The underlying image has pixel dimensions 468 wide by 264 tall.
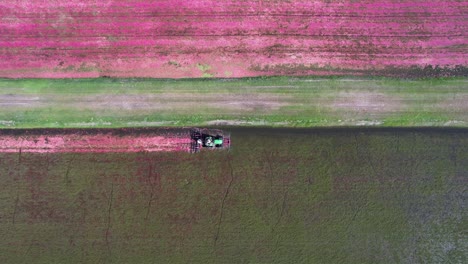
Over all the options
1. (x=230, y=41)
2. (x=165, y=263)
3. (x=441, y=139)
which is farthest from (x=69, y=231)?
(x=441, y=139)

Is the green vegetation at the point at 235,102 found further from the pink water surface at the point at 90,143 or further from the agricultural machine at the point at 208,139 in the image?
the pink water surface at the point at 90,143

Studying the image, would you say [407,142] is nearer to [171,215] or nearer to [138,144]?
[171,215]

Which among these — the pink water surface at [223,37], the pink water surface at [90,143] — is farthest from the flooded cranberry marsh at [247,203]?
the pink water surface at [223,37]

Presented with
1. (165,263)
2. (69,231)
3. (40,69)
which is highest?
(40,69)

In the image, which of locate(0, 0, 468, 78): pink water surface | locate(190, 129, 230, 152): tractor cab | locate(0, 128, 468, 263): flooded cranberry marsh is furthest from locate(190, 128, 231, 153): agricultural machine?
locate(0, 0, 468, 78): pink water surface

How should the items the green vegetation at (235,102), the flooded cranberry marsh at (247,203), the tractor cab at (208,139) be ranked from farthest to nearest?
the green vegetation at (235,102) → the tractor cab at (208,139) → the flooded cranberry marsh at (247,203)

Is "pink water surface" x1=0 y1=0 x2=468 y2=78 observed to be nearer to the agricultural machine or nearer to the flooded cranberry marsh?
the agricultural machine

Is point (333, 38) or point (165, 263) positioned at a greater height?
point (333, 38)
